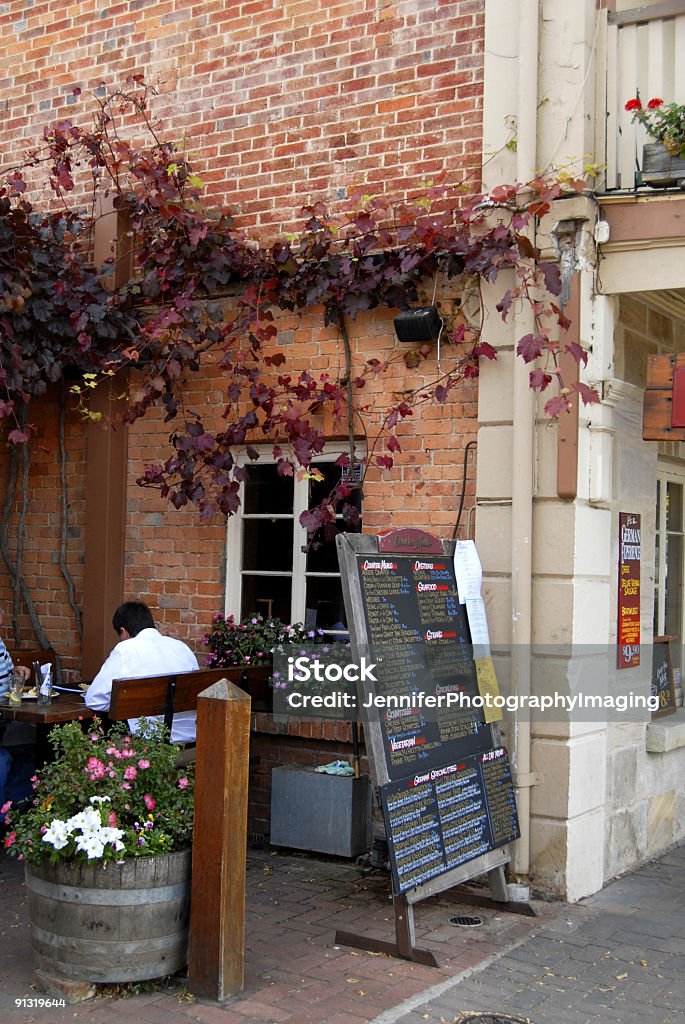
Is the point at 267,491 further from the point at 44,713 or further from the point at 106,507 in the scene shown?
the point at 44,713

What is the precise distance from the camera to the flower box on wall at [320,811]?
6465mm

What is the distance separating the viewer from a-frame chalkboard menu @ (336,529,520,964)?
5031 mm

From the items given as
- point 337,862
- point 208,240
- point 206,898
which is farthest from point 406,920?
point 208,240

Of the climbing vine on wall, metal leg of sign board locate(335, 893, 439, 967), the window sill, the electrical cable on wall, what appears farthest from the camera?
the window sill

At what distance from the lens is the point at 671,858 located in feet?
23.4

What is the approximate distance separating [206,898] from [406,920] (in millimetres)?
1045

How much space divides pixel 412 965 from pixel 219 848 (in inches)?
45.5

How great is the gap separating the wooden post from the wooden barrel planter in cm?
10

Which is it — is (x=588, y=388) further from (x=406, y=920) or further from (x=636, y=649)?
(x=406, y=920)

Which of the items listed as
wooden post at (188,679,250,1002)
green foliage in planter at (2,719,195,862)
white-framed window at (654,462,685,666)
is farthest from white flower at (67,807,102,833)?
white-framed window at (654,462,685,666)

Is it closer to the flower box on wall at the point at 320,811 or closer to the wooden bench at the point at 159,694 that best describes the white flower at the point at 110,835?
the wooden bench at the point at 159,694

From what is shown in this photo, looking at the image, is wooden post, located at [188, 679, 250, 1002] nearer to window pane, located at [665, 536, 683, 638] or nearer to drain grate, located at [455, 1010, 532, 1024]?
drain grate, located at [455, 1010, 532, 1024]

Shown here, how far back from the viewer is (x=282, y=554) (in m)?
7.23

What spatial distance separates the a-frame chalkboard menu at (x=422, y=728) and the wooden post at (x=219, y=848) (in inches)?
28.9
